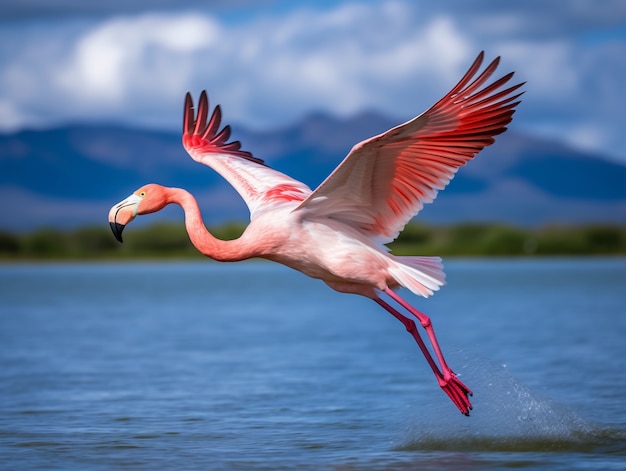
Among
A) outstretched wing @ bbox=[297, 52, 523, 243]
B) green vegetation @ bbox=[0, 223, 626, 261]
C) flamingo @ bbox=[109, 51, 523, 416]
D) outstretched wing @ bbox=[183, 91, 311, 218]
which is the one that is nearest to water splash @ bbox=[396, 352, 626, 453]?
flamingo @ bbox=[109, 51, 523, 416]

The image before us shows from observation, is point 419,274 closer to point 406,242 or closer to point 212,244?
point 212,244

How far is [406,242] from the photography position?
75.8m

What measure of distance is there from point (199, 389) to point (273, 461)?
14.9ft

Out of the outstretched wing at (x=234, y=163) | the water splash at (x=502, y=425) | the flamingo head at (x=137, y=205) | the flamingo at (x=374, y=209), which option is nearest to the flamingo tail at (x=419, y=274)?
the flamingo at (x=374, y=209)

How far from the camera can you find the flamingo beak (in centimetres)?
994

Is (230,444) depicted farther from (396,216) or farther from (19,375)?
(19,375)

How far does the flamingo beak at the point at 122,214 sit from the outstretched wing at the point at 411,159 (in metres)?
1.43

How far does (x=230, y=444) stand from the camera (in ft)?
34.6

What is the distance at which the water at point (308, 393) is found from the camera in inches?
398

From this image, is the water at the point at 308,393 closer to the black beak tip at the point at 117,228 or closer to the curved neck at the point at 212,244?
the curved neck at the point at 212,244

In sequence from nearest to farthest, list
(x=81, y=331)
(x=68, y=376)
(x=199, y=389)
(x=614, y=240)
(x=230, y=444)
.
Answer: (x=230, y=444) < (x=199, y=389) < (x=68, y=376) < (x=81, y=331) < (x=614, y=240)

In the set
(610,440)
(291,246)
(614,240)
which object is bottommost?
(610,440)

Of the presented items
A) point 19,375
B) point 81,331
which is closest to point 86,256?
point 81,331

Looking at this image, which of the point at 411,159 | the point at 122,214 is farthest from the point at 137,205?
the point at 411,159
